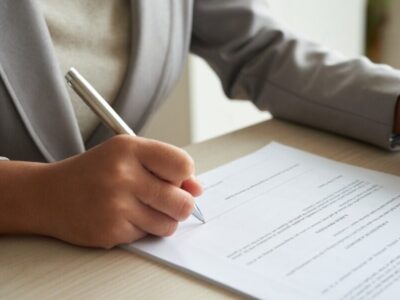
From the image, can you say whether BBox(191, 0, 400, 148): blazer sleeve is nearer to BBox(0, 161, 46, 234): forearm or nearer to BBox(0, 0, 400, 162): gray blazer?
BBox(0, 0, 400, 162): gray blazer

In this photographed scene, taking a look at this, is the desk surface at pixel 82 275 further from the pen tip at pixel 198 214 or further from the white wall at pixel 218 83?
the white wall at pixel 218 83

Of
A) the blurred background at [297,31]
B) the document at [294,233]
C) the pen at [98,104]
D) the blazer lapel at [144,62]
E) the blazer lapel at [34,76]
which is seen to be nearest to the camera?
the document at [294,233]

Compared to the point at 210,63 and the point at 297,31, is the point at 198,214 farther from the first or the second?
the point at 297,31

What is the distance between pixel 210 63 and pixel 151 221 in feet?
1.55

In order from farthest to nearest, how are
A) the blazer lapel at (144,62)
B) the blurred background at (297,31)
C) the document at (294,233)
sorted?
the blurred background at (297,31) < the blazer lapel at (144,62) < the document at (294,233)

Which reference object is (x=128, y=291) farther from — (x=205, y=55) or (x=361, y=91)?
(x=205, y=55)

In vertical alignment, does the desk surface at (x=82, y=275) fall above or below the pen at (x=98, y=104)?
below

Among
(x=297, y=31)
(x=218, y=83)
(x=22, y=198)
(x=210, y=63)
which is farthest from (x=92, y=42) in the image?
(x=218, y=83)

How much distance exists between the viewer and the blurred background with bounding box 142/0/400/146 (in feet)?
5.29

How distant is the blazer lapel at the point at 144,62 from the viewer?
84cm

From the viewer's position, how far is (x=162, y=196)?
0.56m

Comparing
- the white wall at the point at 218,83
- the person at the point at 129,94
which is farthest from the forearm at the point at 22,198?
the white wall at the point at 218,83

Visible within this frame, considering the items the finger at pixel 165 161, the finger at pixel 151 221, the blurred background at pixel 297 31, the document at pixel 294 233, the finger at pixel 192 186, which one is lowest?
the blurred background at pixel 297 31

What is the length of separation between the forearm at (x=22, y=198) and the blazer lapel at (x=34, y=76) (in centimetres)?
17
